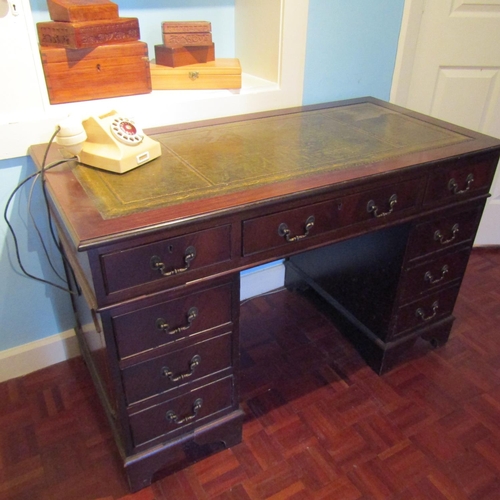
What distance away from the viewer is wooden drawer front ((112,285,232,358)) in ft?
3.64

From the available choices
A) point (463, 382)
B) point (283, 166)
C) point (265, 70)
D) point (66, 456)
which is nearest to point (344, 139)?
point (283, 166)

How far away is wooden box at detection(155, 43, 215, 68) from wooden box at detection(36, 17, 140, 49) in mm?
186

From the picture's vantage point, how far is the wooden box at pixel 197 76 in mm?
1589

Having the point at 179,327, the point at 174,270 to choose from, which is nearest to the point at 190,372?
the point at 179,327

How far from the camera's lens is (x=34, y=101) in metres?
1.34

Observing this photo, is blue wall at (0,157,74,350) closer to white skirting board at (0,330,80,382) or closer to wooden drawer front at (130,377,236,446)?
white skirting board at (0,330,80,382)

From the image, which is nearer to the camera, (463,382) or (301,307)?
(463,382)

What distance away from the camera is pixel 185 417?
1.33m

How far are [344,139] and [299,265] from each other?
723 millimetres

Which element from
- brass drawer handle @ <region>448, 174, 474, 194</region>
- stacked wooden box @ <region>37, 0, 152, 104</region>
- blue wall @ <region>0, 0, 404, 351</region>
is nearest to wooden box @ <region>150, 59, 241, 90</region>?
stacked wooden box @ <region>37, 0, 152, 104</region>

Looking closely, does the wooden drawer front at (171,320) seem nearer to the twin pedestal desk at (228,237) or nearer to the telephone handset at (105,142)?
the twin pedestal desk at (228,237)

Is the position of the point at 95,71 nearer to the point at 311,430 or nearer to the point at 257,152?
the point at 257,152

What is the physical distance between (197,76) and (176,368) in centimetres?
95

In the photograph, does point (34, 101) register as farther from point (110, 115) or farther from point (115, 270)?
point (115, 270)
